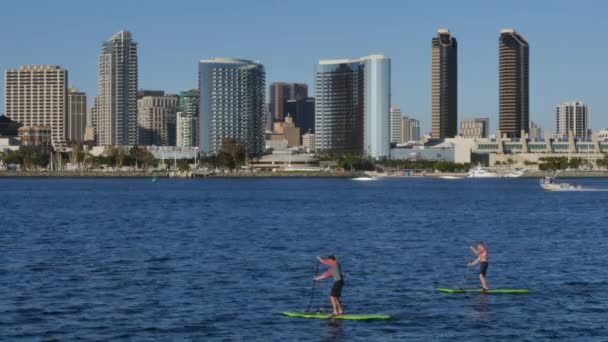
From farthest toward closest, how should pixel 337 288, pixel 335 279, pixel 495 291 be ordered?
pixel 495 291, pixel 337 288, pixel 335 279

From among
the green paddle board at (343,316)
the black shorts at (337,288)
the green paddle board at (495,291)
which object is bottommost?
the green paddle board at (343,316)

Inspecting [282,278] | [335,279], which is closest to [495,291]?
[335,279]

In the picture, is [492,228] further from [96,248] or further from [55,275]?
[55,275]

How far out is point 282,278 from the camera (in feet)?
182

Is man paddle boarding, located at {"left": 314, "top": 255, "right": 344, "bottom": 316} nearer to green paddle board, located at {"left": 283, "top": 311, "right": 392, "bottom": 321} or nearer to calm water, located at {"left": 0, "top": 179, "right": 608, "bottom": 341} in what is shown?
green paddle board, located at {"left": 283, "top": 311, "right": 392, "bottom": 321}

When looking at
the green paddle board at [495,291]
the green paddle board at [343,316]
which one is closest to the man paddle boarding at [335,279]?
the green paddle board at [343,316]

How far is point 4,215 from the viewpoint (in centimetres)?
11969

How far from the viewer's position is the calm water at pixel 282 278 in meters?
41.1

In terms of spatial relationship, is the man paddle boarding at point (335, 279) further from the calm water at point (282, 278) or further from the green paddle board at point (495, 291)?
the green paddle board at point (495, 291)

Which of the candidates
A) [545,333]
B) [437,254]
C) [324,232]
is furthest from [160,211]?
[545,333]

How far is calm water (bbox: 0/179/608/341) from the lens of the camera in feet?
135

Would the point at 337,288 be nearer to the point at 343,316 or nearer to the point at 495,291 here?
the point at 343,316

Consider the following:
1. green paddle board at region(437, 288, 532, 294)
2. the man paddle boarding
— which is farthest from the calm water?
the man paddle boarding

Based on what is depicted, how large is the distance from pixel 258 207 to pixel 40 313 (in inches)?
3923
